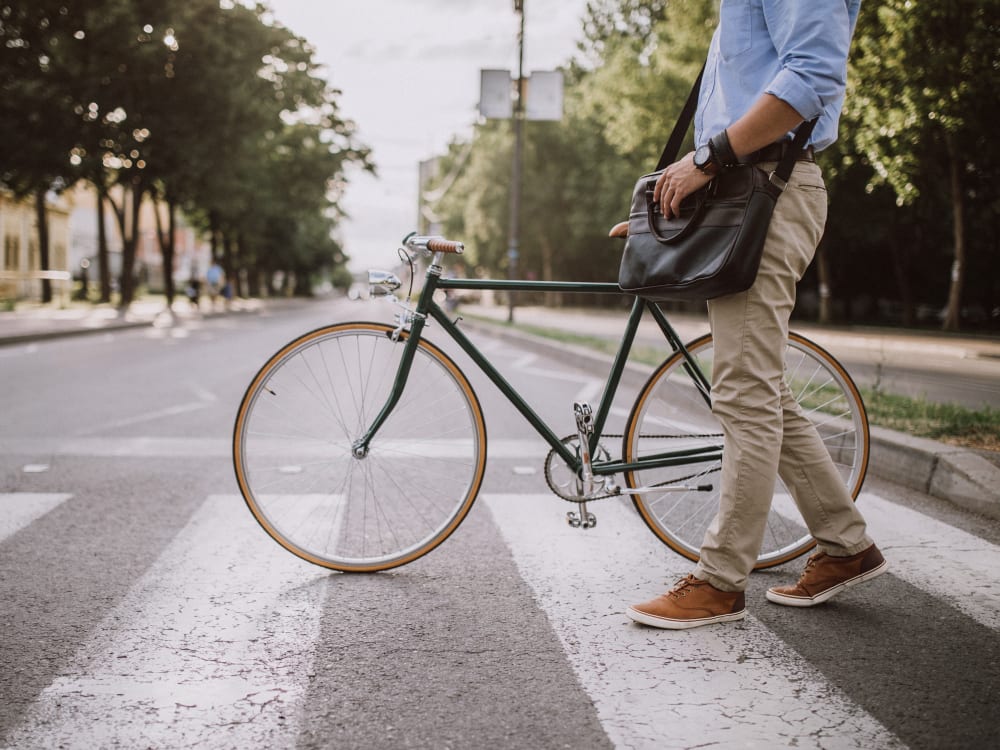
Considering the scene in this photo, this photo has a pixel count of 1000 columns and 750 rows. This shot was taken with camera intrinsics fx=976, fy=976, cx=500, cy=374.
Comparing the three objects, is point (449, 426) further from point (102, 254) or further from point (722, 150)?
point (102, 254)

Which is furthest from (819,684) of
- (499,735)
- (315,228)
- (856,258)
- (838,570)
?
(315,228)

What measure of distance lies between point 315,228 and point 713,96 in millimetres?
77924

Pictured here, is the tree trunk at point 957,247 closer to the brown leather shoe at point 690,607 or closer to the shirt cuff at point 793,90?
the shirt cuff at point 793,90

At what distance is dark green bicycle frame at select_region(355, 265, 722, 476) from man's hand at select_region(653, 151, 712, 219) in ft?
1.69

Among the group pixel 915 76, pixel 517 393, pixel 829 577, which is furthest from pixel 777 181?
pixel 915 76

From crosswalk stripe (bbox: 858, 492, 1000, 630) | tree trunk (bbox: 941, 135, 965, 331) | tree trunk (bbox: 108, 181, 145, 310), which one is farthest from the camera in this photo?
tree trunk (bbox: 108, 181, 145, 310)

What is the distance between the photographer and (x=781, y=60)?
2750 millimetres

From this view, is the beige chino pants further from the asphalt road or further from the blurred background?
the blurred background

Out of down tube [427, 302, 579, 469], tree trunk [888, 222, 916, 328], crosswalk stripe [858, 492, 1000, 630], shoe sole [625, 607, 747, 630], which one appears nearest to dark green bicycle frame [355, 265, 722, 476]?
down tube [427, 302, 579, 469]

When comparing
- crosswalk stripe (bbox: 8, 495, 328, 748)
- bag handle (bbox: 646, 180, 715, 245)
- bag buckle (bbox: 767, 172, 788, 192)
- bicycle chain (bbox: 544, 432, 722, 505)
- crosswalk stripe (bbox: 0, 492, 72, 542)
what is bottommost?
crosswalk stripe (bbox: 0, 492, 72, 542)

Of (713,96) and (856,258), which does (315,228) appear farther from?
(713,96)

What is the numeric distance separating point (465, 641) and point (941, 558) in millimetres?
2034

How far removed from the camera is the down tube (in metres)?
3.50

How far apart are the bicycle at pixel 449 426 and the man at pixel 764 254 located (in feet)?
1.54
